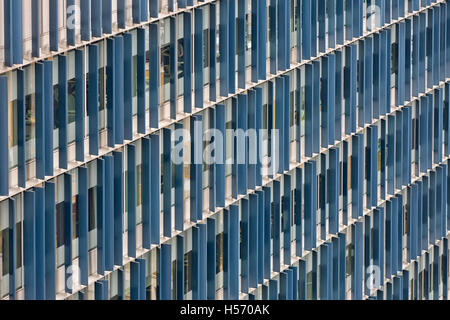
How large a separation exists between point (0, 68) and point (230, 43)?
1655 cm

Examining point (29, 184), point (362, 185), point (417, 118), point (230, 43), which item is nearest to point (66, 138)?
point (29, 184)

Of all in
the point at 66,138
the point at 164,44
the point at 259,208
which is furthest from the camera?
the point at 259,208

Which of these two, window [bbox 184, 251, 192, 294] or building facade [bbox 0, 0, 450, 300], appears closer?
building facade [bbox 0, 0, 450, 300]

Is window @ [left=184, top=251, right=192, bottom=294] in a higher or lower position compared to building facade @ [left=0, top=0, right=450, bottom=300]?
lower

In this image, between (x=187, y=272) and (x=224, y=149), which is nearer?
(x=187, y=272)

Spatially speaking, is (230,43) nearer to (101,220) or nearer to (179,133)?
(179,133)

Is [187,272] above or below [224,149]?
below

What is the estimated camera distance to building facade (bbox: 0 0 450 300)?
62.6 meters

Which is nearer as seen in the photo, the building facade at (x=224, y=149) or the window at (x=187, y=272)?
the building facade at (x=224, y=149)

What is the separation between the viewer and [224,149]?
247 ft

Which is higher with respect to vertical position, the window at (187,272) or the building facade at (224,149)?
the building facade at (224,149)

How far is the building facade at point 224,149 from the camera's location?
62.6 metres

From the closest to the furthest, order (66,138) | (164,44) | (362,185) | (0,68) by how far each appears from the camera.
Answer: (0,68)
(66,138)
(164,44)
(362,185)

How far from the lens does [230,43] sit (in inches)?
2928
